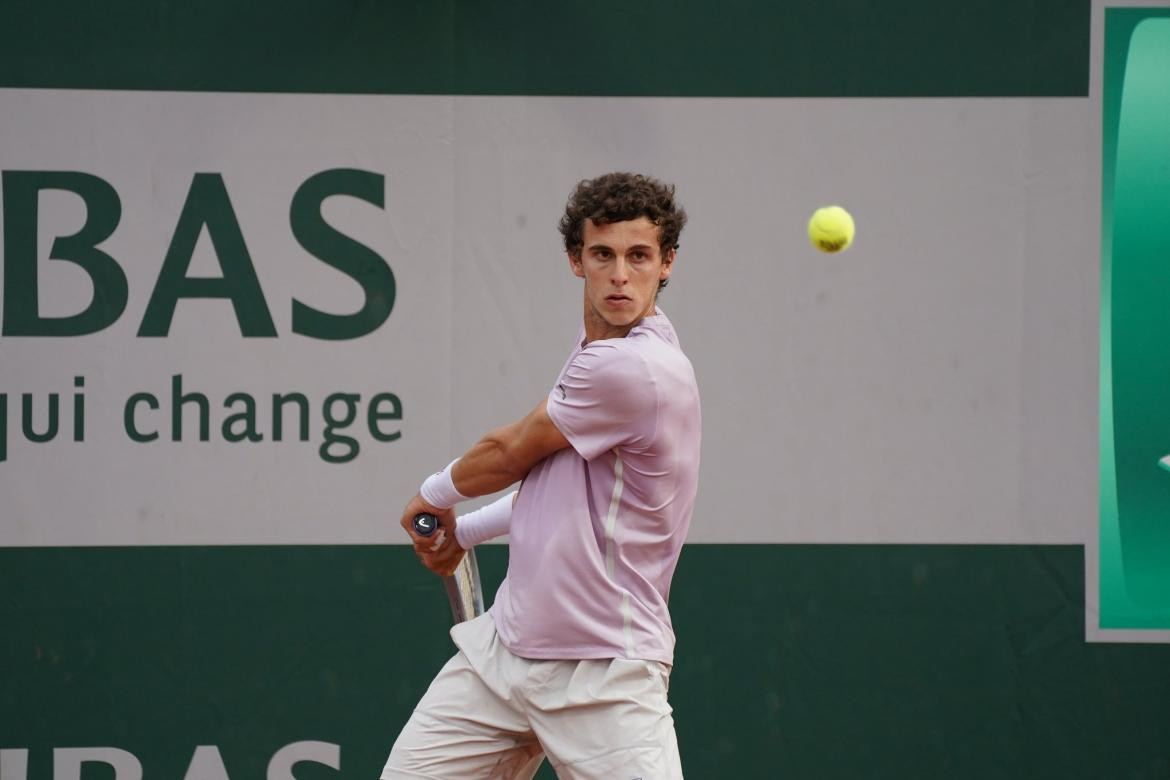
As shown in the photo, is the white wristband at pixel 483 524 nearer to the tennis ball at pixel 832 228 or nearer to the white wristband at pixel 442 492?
the white wristband at pixel 442 492

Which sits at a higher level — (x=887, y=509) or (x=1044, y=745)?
(x=887, y=509)

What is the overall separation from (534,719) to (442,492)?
1.57 ft

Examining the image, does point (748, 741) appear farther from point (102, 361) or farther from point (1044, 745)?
point (102, 361)

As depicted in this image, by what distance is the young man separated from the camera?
2750mm

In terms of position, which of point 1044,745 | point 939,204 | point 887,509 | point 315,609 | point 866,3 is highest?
point 866,3

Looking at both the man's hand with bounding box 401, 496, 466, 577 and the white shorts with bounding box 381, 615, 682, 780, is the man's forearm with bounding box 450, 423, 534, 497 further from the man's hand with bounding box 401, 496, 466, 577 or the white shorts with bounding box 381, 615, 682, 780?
the white shorts with bounding box 381, 615, 682, 780

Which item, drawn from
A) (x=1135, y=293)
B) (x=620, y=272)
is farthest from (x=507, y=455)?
(x=1135, y=293)

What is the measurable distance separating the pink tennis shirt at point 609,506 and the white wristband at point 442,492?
167mm

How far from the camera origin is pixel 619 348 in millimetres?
2748

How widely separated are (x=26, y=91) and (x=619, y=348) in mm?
2259

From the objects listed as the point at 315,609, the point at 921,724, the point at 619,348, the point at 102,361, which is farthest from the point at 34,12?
the point at 921,724

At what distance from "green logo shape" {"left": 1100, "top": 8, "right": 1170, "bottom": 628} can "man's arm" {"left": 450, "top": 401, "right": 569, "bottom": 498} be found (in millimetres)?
2093

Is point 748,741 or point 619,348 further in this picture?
point 748,741

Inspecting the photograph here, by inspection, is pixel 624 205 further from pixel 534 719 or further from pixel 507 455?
pixel 534 719
